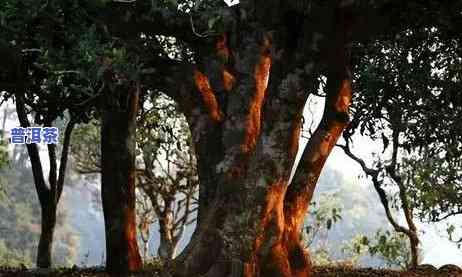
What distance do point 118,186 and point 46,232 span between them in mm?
3971

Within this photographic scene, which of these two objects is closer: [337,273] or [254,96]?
[254,96]

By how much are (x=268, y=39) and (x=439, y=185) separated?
5.99m

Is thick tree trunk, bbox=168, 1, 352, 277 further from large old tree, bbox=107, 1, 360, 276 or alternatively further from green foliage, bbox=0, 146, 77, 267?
green foliage, bbox=0, 146, 77, 267

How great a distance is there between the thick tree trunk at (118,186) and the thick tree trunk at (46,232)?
3.33 meters

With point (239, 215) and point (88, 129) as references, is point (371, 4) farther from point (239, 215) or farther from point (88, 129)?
point (88, 129)

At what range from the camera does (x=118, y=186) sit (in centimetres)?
1297

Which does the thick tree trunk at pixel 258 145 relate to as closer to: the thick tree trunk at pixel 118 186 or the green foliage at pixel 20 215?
the thick tree trunk at pixel 118 186

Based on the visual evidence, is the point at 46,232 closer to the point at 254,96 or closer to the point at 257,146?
the point at 254,96

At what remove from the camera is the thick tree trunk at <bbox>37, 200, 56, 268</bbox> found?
15.9 metres

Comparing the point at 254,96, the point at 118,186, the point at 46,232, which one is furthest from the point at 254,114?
the point at 46,232

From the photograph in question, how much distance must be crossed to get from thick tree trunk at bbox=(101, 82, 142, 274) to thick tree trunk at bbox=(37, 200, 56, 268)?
333cm

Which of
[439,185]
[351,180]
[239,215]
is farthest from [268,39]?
[351,180]

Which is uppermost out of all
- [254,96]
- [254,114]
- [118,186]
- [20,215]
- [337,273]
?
[20,215]

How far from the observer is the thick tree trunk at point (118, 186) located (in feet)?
42.6
